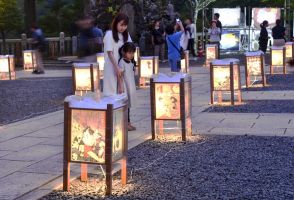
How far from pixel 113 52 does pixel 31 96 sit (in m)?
6.59

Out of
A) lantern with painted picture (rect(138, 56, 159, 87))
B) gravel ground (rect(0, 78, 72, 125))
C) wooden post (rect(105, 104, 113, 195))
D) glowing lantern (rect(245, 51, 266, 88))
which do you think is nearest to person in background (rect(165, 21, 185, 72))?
lantern with painted picture (rect(138, 56, 159, 87))

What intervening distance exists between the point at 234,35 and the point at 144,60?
1752 centimetres

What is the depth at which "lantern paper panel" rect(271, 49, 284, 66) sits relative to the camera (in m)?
18.5

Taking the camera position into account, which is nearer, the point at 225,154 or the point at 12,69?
the point at 225,154

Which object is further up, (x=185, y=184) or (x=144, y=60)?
(x=144, y=60)

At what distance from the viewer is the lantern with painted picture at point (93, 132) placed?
5.41 metres

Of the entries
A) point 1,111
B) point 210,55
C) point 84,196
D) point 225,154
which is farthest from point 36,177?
point 210,55

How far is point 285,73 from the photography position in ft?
63.5

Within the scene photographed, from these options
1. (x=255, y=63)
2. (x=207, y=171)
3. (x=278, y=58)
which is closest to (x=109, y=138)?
(x=207, y=171)

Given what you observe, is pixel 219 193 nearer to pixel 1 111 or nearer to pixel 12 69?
pixel 1 111

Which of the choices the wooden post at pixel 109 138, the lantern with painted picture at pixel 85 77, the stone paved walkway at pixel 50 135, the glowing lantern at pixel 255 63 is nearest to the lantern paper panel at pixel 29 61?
the lantern with painted picture at pixel 85 77

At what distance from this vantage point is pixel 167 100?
26.9ft

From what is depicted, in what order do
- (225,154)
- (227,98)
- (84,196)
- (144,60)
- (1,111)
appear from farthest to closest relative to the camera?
(144,60) < (227,98) < (1,111) < (225,154) < (84,196)

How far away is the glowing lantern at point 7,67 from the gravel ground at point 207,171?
38.1ft
